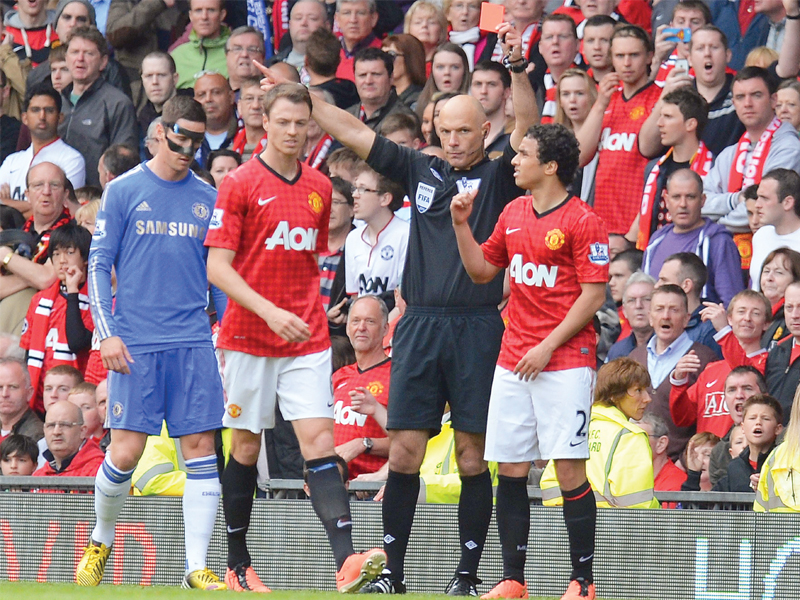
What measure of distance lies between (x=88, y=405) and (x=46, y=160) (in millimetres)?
3746

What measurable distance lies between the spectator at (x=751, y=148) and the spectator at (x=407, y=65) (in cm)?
305

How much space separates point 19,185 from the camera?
13.3m

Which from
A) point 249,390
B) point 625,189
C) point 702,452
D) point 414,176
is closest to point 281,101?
point 414,176

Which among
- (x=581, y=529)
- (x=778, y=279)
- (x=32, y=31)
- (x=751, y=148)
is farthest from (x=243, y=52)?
(x=581, y=529)

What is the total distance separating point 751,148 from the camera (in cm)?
1062

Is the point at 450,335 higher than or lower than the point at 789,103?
lower

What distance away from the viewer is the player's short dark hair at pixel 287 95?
22.3 feet

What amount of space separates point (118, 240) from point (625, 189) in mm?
5085

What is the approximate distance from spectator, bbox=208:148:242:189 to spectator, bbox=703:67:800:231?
3.85m

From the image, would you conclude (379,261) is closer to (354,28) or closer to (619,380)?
(619,380)

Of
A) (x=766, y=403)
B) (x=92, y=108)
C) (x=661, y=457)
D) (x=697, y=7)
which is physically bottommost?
(x=661, y=457)

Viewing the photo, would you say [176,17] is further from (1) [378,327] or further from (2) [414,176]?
(2) [414,176]

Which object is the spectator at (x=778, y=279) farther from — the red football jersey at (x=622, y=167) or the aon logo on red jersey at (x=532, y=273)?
the aon logo on red jersey at (x=532, y=273)

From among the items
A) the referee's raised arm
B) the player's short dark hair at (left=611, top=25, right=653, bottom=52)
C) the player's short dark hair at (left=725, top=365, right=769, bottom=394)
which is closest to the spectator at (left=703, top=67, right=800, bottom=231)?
the player's short dark hair at (left=611, top=25, right=653, bottom=52)
